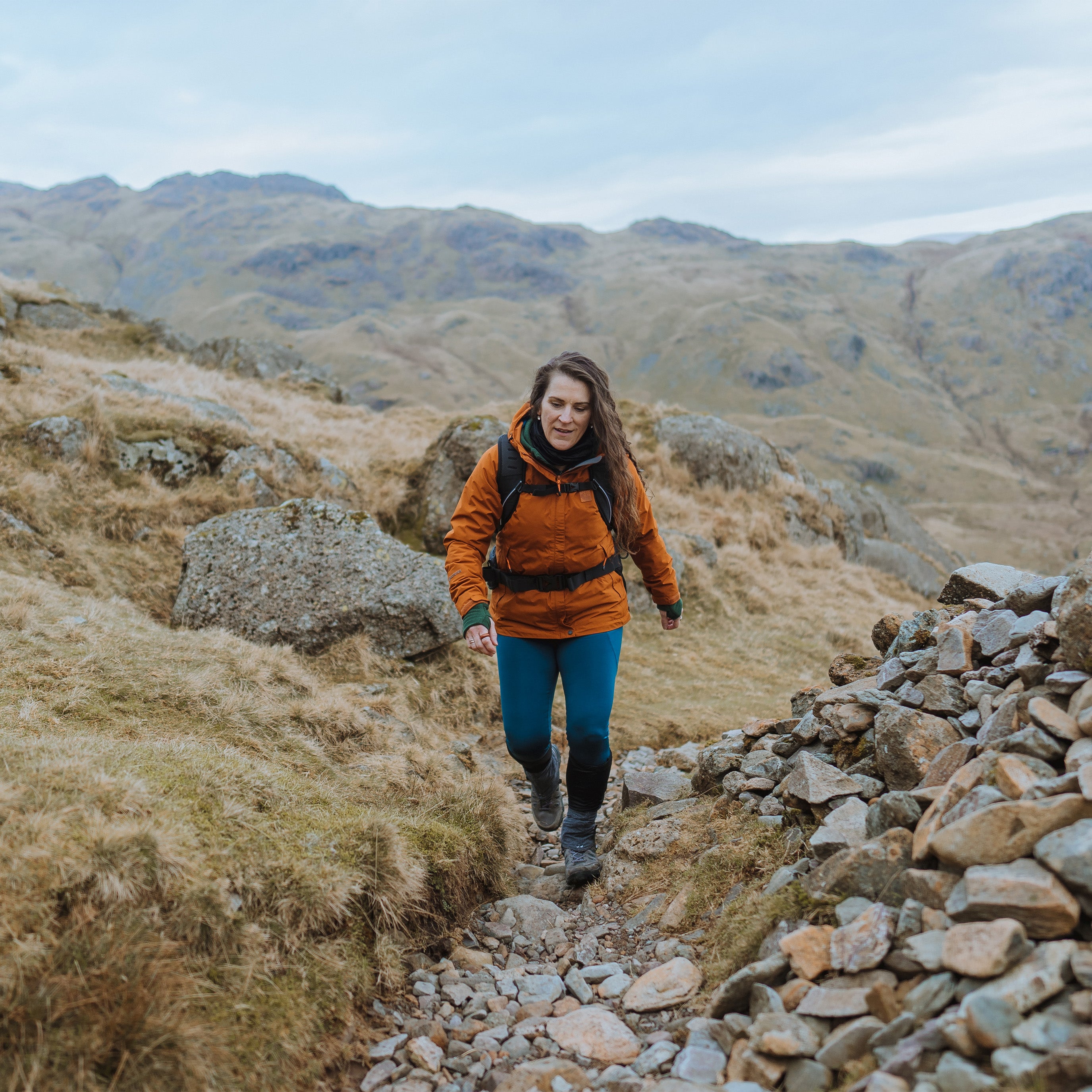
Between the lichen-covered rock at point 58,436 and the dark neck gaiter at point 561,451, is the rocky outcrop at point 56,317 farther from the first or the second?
the dark neck gaiter at point 561,451

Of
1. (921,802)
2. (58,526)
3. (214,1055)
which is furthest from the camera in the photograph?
(58,526)

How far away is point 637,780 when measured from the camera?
22.9 feet

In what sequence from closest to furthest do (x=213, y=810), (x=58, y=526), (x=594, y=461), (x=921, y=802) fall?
(x=921, y=802), (x=213, y=810), (x=594, y=461), (x=58, y=526)

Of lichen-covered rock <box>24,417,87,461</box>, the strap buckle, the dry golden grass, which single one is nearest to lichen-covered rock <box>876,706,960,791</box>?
the strap buckle

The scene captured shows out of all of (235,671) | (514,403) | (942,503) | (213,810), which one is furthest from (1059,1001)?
(942,503)

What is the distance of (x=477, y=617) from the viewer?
5.12 m

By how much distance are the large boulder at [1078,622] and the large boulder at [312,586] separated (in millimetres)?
6309

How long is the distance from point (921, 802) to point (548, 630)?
2536 millimetres

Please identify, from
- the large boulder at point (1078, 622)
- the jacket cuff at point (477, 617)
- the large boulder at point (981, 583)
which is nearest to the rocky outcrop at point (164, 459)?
the jacket cuff at point (477, 617)

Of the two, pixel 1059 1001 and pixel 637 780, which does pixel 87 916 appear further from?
pixel 637 780

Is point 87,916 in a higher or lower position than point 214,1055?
higher

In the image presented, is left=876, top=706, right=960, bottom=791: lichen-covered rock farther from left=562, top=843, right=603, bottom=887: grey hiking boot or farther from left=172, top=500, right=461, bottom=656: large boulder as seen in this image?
left=172, top=500, right=461, bottom=656: large boulder

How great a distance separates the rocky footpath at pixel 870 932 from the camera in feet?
9.13

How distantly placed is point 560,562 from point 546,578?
0.15 meters
